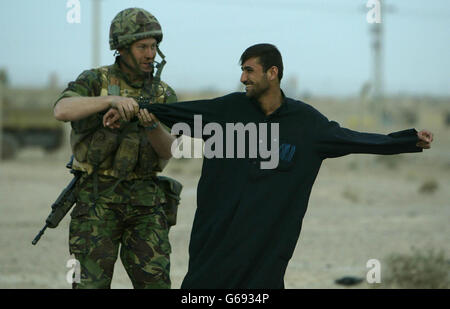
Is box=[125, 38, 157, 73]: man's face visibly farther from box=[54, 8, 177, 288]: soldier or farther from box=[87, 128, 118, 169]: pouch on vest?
box=[87, 128, 118, 169]: pouch on vest

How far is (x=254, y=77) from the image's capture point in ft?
15.3

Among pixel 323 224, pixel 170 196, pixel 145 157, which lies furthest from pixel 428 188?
pixel 145 157

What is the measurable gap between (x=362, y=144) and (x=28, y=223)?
10.9 meters

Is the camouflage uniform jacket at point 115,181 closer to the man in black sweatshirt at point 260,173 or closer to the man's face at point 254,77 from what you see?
the man in black sweatshirt at point 260,173

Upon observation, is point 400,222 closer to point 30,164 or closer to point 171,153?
point 171,153

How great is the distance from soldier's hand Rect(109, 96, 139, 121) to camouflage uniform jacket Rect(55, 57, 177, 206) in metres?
0.38

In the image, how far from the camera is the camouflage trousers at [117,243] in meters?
5.14

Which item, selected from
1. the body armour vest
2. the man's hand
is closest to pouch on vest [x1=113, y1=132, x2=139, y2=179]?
the body armour vest

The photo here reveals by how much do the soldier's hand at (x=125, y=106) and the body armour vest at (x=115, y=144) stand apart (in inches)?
15.2

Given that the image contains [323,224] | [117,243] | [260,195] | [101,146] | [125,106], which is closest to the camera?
[260,195]

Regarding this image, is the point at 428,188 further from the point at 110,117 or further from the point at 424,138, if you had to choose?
the point at 110,117

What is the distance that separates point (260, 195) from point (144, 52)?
128 cm

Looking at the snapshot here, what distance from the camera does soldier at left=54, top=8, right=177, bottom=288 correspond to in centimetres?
517
